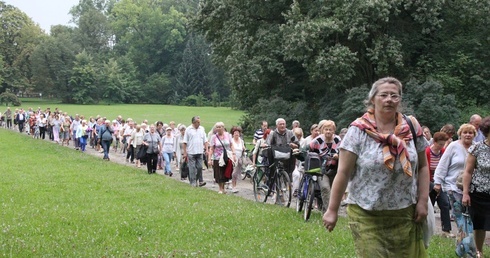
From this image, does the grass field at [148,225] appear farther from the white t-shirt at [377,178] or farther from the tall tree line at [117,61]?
the tall tree line at [117,61]

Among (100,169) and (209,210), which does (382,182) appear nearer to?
(209,210)

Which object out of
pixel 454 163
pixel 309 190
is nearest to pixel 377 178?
pixel 454 163

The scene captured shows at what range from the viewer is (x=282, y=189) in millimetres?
12883

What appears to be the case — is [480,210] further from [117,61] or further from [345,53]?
[117,61]

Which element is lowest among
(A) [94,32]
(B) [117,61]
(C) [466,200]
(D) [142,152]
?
(D) [142,152]

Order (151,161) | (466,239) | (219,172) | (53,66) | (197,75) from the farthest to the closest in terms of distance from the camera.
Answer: (197,75) < (53,66) < (151,161) < (219,172) < (466,239)

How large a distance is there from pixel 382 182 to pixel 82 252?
4.40 meters

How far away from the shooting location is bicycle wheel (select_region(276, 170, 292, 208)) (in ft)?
41.6

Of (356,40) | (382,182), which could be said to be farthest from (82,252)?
(356,40)

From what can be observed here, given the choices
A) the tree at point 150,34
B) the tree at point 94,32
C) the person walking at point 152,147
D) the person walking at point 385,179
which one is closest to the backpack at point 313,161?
the person walking at point 385,179

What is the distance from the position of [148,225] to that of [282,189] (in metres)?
4.17

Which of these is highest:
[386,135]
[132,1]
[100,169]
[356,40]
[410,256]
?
[132,1]

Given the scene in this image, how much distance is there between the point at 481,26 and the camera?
94.6ft

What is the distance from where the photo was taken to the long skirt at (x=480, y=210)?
7.03 m
